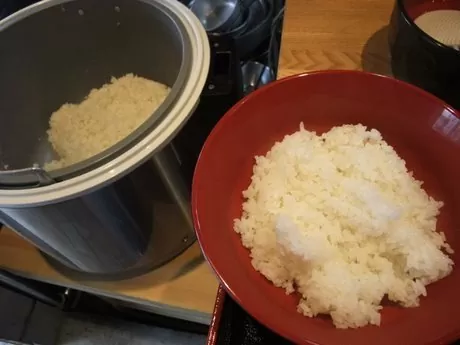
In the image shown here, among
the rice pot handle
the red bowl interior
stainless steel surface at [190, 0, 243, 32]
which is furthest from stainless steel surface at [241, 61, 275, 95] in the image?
the rice pot handle

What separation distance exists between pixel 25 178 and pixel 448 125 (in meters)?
0.58

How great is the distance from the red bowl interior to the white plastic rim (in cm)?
10

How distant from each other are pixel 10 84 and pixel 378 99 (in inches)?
28.0

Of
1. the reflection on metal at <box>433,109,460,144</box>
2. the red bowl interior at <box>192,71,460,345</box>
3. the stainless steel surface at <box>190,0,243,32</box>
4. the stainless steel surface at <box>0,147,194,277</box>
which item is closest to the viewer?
the red bowl interior at <box>192,71,460,345</box>

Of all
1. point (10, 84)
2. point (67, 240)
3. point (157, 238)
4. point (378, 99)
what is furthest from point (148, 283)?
point (378, 99)

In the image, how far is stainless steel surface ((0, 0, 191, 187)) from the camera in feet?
3.03

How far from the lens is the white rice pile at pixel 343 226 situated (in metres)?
0.57

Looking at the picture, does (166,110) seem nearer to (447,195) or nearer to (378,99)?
(378,99)

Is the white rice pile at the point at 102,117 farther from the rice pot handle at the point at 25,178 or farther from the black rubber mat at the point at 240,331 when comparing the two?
the black rubber mat at the point at 240,331

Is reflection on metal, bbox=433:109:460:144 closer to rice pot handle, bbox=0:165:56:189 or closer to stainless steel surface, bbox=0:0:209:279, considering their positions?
stainless steel surface, bbox=0:0:209:279

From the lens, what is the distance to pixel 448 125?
0.66 meters

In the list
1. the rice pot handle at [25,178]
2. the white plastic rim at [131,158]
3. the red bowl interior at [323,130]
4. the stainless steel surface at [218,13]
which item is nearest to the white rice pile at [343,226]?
the red bowl interior at [323,130]

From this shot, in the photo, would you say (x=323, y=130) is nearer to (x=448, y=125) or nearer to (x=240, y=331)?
(x=448, y=125)

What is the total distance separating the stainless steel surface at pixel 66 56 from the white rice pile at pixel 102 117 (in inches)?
1.2
